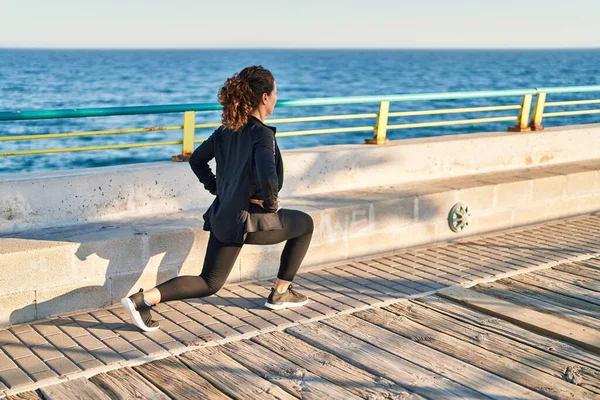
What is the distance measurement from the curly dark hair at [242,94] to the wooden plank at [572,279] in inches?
128

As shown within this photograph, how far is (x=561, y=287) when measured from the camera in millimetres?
6637

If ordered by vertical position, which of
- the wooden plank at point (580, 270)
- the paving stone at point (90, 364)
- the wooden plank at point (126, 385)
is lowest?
the paving stone at point (90, 364)

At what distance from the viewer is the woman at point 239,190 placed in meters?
5.11

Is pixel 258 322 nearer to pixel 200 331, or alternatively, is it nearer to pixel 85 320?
pixel 200 331

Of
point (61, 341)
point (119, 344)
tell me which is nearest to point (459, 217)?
point (119, 344)

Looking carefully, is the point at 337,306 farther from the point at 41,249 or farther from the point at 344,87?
the point at 344,87

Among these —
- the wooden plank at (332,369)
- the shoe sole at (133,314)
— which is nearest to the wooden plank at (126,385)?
the shoe sole at (133,314)

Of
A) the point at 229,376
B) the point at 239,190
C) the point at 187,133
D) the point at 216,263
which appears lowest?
the point at 229,376

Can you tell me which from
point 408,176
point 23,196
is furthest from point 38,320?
point 408,176

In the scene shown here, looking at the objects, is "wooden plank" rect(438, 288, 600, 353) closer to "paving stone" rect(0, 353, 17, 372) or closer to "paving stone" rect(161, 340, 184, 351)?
"paving stone" rect(161, 340, 184, 351)

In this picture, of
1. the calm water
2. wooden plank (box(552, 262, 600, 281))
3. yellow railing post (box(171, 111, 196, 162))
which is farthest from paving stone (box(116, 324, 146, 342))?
the calm water

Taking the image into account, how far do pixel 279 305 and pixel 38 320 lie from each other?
5.50 ft

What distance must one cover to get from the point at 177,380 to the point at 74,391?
0.56m

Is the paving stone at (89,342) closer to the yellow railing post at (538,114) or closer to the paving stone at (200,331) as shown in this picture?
the paving stone at (200,331)
